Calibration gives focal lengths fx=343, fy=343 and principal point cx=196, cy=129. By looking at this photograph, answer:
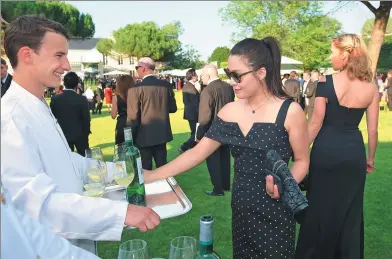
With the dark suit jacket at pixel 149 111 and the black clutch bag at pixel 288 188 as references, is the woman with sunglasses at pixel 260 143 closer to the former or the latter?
the black clutch bag at pixel 288 188

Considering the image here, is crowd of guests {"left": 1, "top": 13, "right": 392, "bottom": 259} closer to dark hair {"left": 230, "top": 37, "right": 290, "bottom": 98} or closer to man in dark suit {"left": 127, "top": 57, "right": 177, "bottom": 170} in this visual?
dark hair {"left": 230, "top": 37, "right": 290, "bottom": 98}

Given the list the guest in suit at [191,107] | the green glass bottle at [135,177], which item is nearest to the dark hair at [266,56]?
the green glass bottle at [135,177]

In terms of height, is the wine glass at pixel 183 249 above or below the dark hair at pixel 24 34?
below

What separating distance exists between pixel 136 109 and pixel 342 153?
11.3 ft

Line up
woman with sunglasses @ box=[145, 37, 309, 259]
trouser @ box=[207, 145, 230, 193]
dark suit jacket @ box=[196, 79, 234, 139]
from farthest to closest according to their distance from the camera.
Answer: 1. trouser @ box=[207, 145, 230, 193]
2. dark suit jacket @ box=[196, 79, 234, 139]
3. woman with sunglasses @ box=[145, 37, 309, 259]

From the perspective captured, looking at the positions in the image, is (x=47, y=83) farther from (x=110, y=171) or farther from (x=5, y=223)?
(x=5, y=223)

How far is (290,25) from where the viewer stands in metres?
48.8

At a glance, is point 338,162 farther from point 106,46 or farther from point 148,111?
point 106,46

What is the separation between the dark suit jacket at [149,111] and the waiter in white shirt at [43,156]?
373cm

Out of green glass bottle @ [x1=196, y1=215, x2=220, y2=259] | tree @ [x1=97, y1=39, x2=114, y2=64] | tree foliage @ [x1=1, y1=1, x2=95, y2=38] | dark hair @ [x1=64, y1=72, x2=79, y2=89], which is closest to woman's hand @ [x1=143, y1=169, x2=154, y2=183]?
green glass bottle @ [x1=196, y1=215, x2=220, y2=259]

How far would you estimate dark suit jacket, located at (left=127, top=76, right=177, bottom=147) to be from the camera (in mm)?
5434

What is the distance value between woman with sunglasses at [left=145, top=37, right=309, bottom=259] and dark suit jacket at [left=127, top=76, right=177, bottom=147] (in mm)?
3421

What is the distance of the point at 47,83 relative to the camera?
5.35ft

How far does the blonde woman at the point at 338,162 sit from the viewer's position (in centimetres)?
276
